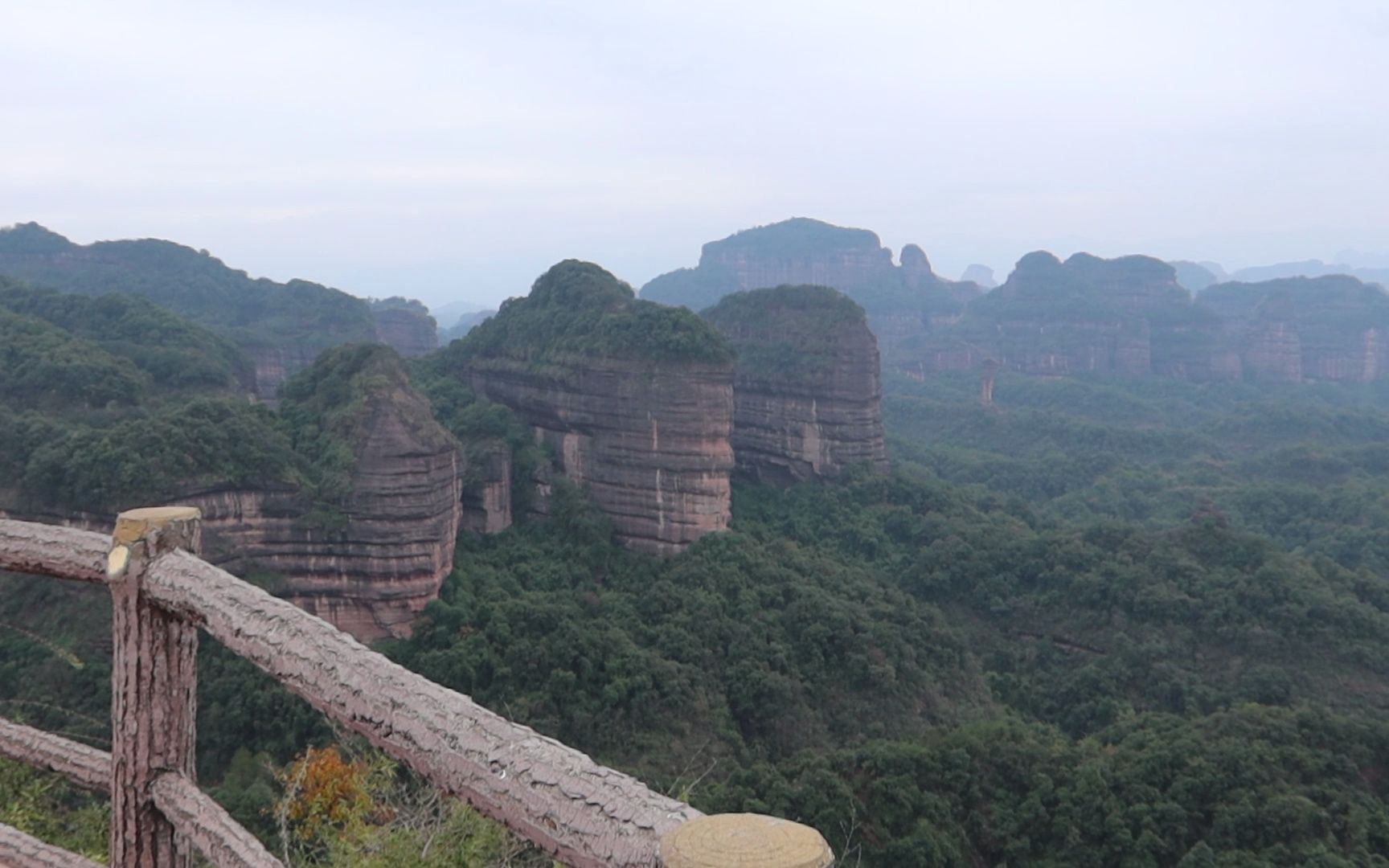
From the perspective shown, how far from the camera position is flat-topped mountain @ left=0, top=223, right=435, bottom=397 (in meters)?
52.6

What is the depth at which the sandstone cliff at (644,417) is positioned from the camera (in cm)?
2823

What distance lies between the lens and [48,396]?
2277 centimetres

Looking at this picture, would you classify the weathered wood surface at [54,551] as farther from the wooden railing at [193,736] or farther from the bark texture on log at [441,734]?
the bark texture on log at [441,734]

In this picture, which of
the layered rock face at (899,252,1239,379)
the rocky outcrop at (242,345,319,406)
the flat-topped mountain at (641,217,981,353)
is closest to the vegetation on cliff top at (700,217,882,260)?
the flat-topped mountain at (641,217,981,353)

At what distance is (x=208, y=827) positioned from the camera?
2836 millimetres

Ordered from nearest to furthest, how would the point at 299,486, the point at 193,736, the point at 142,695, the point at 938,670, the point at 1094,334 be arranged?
the point at 142,695
the point at 193,736
the point at 299,486
the point at 938,670
the point at 1094,334

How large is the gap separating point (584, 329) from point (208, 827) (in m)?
27.9

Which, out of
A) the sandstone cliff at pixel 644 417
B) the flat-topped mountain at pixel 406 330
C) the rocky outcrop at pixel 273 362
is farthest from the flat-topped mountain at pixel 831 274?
the sandstone cliff at pixel 644 417

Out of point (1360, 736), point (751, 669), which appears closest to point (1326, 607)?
point (1360, 736)

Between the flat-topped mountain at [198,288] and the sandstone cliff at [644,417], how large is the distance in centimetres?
2647

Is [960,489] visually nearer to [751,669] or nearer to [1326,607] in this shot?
[1326,607]

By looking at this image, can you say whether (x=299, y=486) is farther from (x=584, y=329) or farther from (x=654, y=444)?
(x=584, y=329)

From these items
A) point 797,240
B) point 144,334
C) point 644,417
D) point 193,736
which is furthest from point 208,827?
point 797,240

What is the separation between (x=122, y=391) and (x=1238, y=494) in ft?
150
